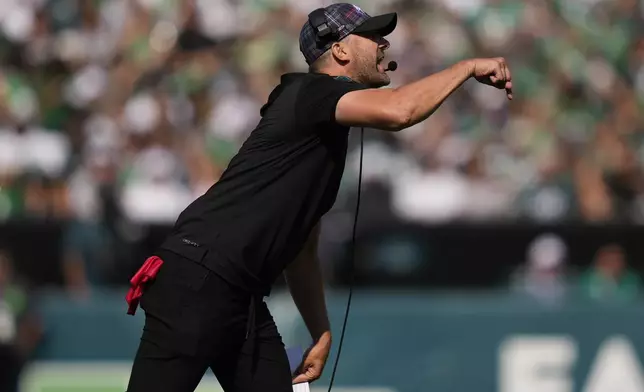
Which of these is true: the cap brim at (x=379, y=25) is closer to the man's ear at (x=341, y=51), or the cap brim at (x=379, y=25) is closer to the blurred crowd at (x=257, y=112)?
the man's ear at (x=341, y=51)

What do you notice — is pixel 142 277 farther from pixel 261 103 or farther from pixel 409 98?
pixel 261 103

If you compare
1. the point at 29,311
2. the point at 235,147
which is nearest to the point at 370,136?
the point at 235,147

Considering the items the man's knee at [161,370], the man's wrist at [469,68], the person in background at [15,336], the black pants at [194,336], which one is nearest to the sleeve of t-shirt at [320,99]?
the man's wrist at [469,68]

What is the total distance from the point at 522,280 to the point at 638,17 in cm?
390

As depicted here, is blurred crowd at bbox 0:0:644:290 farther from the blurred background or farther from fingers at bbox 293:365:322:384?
fingers at bbox 293:365:322:384

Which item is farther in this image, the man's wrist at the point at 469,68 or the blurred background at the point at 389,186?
the blurred background at the point at 389,186

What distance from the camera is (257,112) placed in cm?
1156

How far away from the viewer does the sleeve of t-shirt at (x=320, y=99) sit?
4008 millimetres

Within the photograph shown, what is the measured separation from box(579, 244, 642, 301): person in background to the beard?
20.1ft

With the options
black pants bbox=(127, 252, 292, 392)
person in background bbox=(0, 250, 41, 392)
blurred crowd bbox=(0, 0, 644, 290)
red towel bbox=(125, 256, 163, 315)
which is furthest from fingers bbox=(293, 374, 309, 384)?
blurred crowd bbox=(0, 0, 644, 290)

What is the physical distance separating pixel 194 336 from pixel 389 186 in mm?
6688

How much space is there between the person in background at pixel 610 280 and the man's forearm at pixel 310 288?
225 inches

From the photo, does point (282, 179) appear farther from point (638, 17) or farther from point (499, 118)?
point (638, 17)

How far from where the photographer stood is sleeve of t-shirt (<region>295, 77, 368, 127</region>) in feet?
13.1
